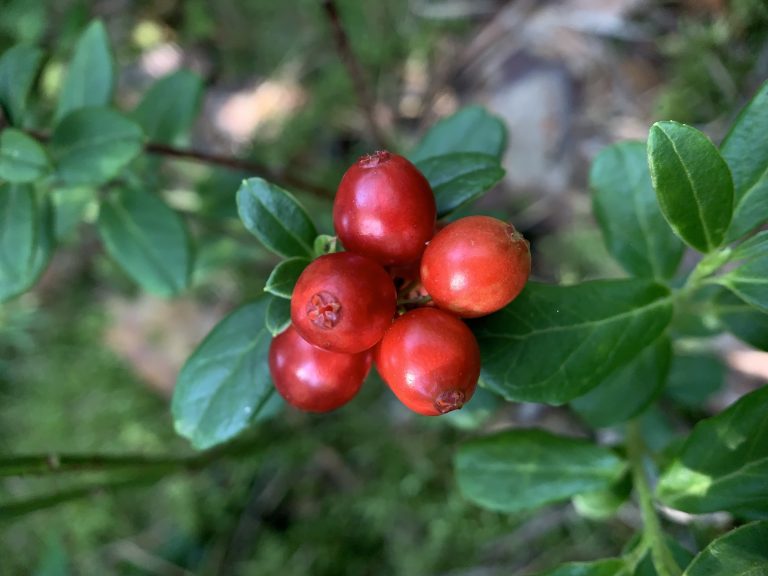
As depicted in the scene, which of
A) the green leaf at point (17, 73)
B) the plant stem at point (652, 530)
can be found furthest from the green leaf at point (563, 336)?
the green leaf at point (17, 73)

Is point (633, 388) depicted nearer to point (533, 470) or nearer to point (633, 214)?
point (533, 470)

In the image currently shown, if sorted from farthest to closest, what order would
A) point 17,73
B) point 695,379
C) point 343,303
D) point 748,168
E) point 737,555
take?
point 695,379 < point 17,73 < point 748,168 < point 737,555 < point 343,303

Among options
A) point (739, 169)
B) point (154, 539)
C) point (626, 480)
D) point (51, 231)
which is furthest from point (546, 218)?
point (154, 539)

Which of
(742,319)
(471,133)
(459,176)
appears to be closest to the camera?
(459,176)

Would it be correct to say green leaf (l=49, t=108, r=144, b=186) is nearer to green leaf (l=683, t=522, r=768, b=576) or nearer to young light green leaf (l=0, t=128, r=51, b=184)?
young light green leaf (l=0, t=128, r=51, b=184)

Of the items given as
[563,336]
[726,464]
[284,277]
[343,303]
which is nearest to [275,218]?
[284,277]
